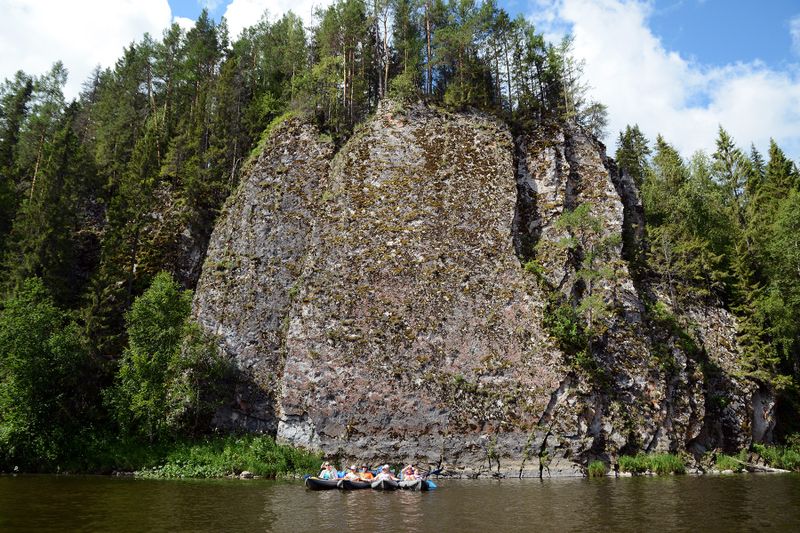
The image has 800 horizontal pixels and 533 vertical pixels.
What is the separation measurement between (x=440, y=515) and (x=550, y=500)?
551 cm

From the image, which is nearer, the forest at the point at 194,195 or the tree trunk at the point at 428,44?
the forest at the point at 194,195

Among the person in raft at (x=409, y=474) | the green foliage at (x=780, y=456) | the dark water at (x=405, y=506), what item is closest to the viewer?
the dark water at (x=405, y=506)

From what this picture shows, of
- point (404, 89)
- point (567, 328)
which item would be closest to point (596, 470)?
point (567, 328)

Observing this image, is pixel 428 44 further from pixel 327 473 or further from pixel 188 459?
pixel 188 459

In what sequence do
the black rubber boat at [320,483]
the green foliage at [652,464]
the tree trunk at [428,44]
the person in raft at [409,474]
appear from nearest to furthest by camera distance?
the black rubber boat at [320,483] < the person in raft at [409,474] < the green foliage at [652,464] < the tree trunk at [428,44]

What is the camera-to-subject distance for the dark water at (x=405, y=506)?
1519 centimetres

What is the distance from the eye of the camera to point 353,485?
85.3 ft

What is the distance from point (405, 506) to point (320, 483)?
684cm

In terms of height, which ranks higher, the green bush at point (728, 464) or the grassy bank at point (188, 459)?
the grassy bank at point (188, 459)

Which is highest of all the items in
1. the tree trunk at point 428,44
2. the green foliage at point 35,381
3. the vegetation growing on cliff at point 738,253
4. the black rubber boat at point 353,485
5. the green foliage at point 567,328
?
the tree trunk at point 428,44

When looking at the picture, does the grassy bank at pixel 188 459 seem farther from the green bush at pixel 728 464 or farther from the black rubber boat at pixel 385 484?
the green bush at pixel 728 464

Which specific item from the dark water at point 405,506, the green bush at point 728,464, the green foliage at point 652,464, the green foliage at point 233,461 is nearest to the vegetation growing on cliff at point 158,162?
the green foliage at point 233,461

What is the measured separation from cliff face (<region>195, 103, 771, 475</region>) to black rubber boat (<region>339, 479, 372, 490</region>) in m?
4.61

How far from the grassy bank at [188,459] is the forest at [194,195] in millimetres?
920
